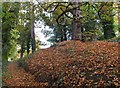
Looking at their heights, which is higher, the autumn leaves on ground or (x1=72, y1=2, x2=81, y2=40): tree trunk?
(x1=72, y1=2, x2=81, y2=40): tree trunk

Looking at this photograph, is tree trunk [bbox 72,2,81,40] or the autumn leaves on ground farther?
tree trunk [bbox 72,2,81,40]

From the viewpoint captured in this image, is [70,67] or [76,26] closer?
[70,67]

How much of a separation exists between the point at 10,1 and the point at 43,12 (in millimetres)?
802

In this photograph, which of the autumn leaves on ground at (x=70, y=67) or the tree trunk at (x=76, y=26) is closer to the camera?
the autumn leaves on ground at (x=70, y=67)

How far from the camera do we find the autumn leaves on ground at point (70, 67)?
133 inches

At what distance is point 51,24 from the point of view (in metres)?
5.74

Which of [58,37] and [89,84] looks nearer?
[89,84]

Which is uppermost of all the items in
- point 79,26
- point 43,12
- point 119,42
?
point 43,12

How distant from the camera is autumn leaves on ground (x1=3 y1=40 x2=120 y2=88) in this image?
11.1 ft

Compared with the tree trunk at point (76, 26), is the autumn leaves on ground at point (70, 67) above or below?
below

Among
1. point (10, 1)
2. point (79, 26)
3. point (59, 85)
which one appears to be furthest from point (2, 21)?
point (59, 85)

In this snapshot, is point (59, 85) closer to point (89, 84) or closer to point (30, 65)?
point (89, 84)

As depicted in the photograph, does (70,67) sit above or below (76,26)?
below

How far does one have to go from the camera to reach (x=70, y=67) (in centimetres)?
399
